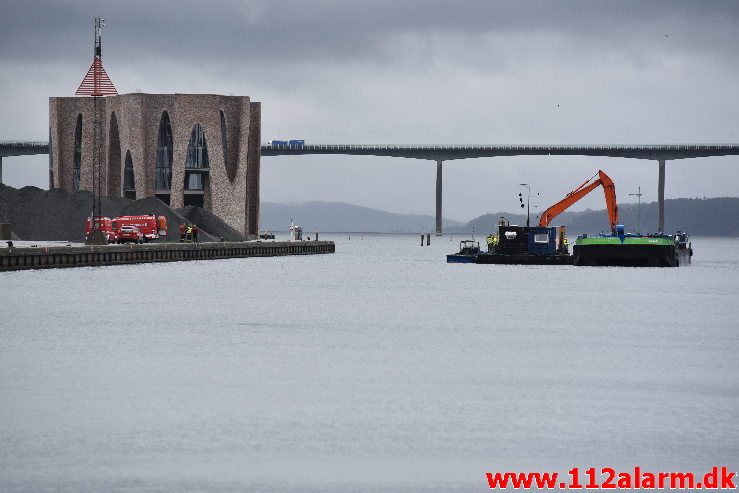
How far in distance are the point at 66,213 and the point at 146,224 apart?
2879cm

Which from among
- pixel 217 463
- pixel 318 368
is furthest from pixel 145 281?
pixel 217 463

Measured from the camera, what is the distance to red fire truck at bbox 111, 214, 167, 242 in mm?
119000

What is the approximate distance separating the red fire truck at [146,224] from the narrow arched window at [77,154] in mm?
66515

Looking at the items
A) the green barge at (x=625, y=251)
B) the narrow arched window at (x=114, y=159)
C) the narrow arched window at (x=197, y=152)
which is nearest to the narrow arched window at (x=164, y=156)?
the narrow arched window at (x=197, y=152)

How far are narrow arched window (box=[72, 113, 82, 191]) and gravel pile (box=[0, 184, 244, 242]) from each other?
37.0m

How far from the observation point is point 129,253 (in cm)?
10112

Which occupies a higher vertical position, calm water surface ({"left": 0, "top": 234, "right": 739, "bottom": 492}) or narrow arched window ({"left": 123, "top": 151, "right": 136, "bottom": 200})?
narrow arched window ({"left": 123, "top": 151, "right": 136, "bottom": 200})

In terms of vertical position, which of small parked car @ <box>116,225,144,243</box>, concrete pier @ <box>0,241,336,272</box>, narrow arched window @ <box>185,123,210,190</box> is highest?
narrow arched window @ <box>185,123,210,190</box>

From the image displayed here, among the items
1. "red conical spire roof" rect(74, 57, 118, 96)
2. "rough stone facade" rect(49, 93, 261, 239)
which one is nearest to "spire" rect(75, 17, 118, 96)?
"red conical spire roof" rect(74, 57, 118, 96)

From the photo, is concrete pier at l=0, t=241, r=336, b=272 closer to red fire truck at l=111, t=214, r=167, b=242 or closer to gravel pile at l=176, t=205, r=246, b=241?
red fire truck at l=111, t=214, r=167, b=242

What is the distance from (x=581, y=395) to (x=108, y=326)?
21571mm

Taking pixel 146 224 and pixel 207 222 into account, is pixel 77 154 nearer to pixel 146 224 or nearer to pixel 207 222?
pixel 207 222

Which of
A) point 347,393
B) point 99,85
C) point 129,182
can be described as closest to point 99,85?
point 99,85

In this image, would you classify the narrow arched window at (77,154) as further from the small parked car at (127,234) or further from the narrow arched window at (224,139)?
the small parked car at (127,234)
